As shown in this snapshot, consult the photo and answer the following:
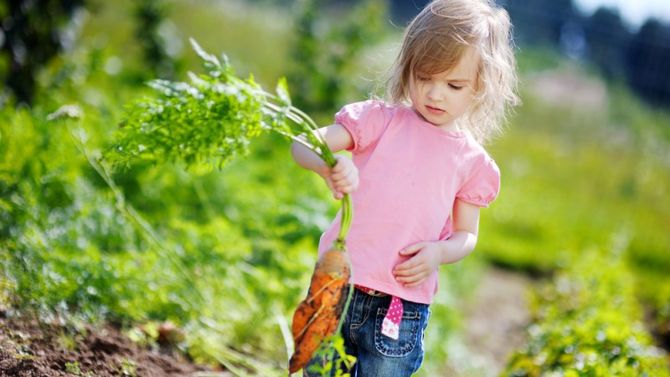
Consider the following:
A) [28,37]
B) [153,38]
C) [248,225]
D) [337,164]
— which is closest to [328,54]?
[153,38]

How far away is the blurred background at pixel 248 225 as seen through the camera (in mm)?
2889

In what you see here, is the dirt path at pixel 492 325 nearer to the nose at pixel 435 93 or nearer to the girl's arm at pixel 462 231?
the girl's arm at pixel 462 231

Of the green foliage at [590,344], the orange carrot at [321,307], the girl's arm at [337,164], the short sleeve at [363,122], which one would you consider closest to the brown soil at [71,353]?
the orange carrot at [321,307]

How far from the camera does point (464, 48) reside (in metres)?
2.03

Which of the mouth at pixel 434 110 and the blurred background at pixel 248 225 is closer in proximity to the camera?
the mouth at pixel 434 110

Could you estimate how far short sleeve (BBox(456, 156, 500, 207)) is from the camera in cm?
216

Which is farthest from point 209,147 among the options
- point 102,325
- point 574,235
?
point 574,235

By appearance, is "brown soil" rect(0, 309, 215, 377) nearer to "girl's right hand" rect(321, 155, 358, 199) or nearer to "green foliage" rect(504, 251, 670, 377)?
"girl's right hand" rect(321, 155, 358, 199)

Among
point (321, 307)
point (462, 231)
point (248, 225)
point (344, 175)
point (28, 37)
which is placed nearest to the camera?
point (344, 175)

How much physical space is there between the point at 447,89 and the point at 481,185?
33 cm

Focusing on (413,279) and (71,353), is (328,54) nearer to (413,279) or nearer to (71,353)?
(71,353)

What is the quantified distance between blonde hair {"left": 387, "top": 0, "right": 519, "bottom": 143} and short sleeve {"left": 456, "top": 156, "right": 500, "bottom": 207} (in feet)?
0.60

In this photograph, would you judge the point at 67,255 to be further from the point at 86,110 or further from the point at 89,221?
the point at 86,110

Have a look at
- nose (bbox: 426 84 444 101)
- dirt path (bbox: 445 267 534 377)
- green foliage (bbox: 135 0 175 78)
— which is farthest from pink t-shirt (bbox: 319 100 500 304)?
green foliage (bbox: 135 0 175 78)
